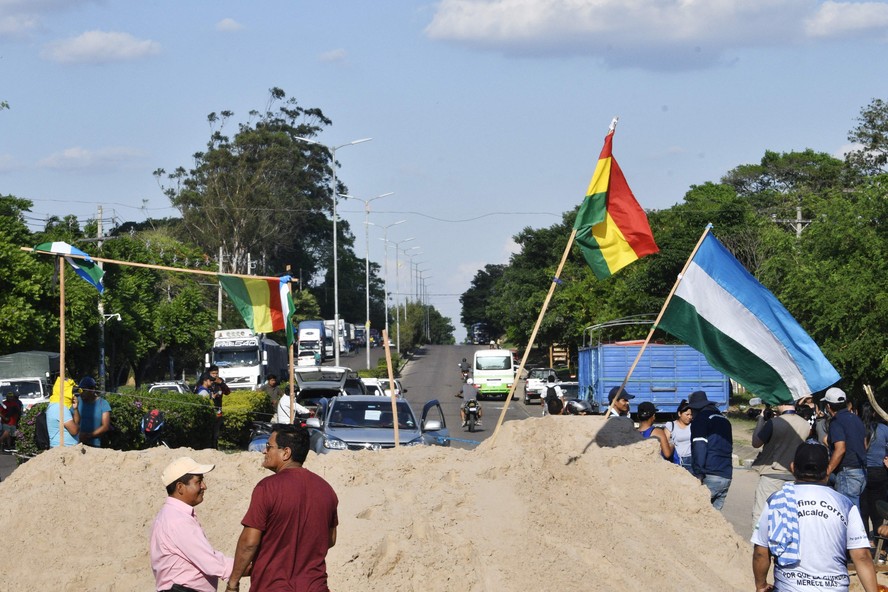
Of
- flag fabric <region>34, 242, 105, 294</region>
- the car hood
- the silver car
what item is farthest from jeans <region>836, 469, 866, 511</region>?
flag fabric <region>34, 242, 105, 294</region>

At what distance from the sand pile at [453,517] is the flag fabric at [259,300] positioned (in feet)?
8.42

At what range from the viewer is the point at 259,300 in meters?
14.8

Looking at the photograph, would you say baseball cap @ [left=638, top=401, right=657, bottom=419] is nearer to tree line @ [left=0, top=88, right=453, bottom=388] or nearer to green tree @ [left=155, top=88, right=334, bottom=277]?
tree line @ [left=0, top=88, right=453, bottom=388]

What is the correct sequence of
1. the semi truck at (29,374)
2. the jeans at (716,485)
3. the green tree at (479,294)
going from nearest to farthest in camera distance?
the jeans at (716,485)
the semi truck at (29,374)
the green tree at (479,294)

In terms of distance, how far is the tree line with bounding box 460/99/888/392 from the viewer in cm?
2781

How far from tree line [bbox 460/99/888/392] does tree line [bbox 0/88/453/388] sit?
13437 mm

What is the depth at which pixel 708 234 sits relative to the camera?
11.7 metres

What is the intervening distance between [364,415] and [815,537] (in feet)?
38.4

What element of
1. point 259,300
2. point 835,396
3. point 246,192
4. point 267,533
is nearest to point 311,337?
point 246,192

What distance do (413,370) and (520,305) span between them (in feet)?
29.7

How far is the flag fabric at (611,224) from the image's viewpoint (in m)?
11.9

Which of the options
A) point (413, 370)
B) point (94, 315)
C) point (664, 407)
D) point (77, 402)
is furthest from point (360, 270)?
point (77, 402)

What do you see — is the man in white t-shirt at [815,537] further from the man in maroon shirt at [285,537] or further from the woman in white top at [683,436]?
the woman in white top at [683,436]

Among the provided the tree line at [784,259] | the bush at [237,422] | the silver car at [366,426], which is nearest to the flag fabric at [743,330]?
the silver car at [366,426]
